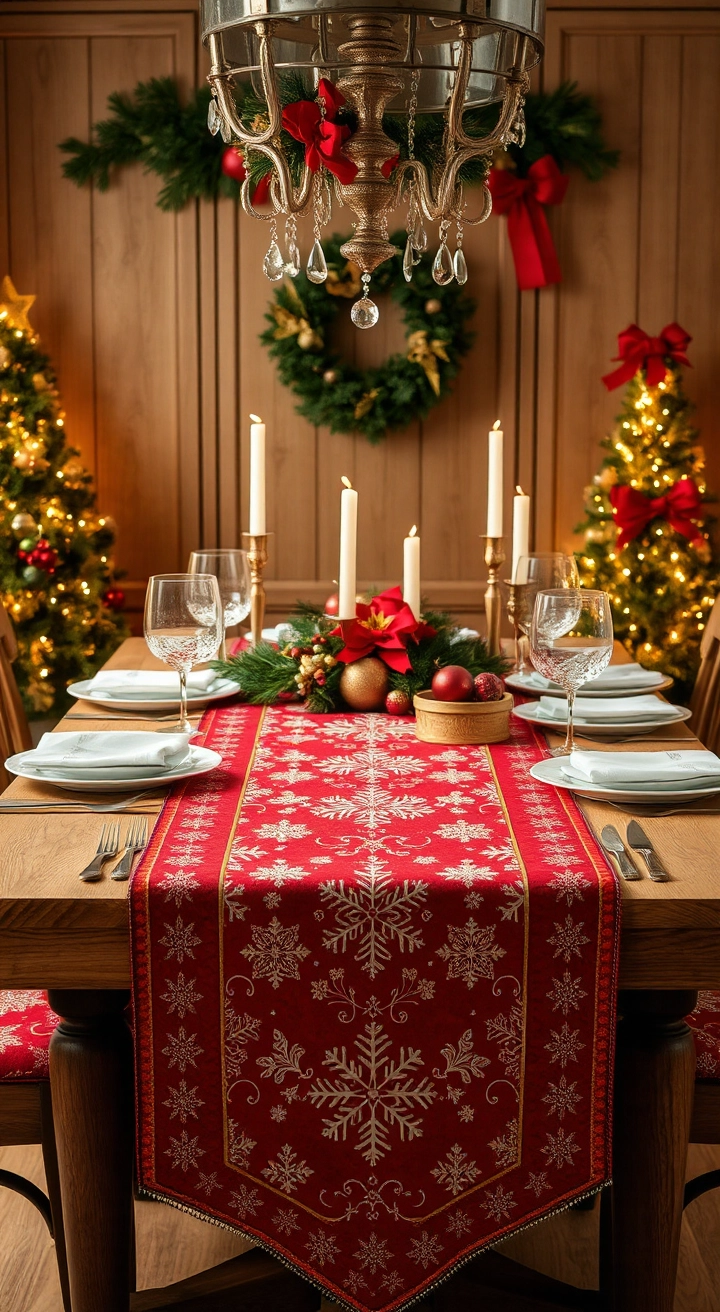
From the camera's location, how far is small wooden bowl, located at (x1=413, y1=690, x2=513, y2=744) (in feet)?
5.89

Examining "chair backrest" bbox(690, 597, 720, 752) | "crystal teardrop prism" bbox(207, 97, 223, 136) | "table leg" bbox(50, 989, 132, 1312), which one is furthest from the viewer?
"chair backrest" bbox(690, 597, 720, 752)

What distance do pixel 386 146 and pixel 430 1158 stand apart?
1.29 m

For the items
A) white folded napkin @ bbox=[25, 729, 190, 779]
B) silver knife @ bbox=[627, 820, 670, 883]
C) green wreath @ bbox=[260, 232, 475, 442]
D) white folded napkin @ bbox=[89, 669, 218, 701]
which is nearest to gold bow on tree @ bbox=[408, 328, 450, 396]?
green wreath @ bbox=[260, 232, 475, 442]

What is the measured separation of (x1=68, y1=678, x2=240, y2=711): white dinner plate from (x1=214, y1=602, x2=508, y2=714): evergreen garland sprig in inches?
1.9

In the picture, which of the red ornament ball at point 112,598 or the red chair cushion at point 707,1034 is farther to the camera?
the red ornament ball at point 112,598

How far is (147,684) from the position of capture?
6.94ft

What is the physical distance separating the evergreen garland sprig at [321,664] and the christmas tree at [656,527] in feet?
5.37

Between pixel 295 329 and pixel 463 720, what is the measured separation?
2.37 m

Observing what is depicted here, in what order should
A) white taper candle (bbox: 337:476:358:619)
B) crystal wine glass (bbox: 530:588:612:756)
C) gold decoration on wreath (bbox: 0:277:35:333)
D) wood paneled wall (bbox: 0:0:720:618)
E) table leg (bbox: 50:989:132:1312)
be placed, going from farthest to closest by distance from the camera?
wood paneled wall (bbox: 0:0:720:618) → gold decoration on wreath (bbox: 0:277:35:333) → white taper candle (bbox: 337:476:358:619) → crystal wine glass (bbox: 530:588:612:756) → table leg (bbox: 50:989:132:1312)

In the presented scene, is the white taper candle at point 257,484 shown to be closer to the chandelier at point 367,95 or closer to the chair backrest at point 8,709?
the chandelier at point 367,95

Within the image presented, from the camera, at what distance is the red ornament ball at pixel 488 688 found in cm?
183

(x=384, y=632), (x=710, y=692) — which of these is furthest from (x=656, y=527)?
(x=384, y=632)

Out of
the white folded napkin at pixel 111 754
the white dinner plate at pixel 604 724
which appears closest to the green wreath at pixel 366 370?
the white dinner plate at pixel 604 724

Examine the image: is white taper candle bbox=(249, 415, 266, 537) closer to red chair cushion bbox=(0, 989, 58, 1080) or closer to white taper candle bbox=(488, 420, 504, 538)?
white taper candle bbox=(488, 420, 504, 538)
